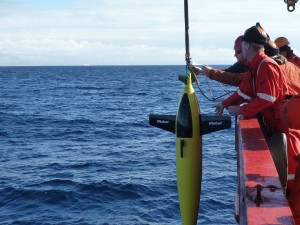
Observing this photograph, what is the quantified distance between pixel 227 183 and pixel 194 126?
14.6 m

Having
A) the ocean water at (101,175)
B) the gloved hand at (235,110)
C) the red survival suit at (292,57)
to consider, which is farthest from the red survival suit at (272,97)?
the ocean water at (101,175)

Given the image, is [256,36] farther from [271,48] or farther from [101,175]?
[101,175]

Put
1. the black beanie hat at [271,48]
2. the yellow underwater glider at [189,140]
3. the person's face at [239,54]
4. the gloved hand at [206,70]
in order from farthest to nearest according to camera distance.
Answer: the gloved hand at [206,70] < the person's face at [239,54] < the black beanie hat at [271,48] < the yellow underwater glider at [189,140]

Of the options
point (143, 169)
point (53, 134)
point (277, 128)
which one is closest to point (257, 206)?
point (277, 128)

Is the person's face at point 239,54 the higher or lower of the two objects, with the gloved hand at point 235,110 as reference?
higher

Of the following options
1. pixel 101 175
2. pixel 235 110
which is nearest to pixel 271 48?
pixel 235 110

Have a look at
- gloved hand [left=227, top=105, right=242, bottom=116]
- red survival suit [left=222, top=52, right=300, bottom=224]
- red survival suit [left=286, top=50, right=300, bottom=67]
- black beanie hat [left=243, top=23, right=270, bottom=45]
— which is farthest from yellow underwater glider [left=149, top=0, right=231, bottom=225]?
red survival suit [left=286, top=50, right=300, bottom=67]

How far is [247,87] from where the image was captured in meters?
6.39

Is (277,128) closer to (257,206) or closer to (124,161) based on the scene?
(257,206)

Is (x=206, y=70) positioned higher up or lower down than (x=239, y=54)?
lower down

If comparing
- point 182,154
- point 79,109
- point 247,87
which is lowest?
point 79,109

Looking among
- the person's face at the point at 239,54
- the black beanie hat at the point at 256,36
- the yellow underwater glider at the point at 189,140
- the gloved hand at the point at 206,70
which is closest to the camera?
the black beanie hat at the point at 256,36

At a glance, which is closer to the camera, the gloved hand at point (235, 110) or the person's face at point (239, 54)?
the gloved hand at point (235, 110)

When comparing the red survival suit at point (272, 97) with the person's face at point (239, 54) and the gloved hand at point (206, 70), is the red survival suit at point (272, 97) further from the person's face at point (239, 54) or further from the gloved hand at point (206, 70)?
the gloved hand at point (206, 70)
